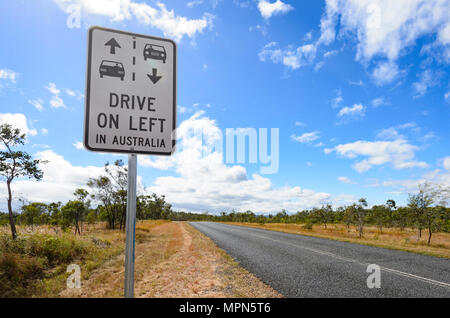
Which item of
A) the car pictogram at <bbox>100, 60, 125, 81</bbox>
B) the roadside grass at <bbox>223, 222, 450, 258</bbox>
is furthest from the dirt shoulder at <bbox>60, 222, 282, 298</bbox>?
the roadside grass at <bbox>223, 222, 450, 258</bbox>

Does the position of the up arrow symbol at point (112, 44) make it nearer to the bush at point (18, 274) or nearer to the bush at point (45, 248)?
the bush at point (18, 274)

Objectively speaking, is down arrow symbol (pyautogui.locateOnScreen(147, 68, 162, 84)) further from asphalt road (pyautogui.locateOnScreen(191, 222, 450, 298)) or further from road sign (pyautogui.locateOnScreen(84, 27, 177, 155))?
asphalt road (pyautogui.locateOnScreen(191, 222, 450, 298))

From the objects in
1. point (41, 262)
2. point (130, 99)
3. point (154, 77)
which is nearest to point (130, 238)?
point (130, 99)

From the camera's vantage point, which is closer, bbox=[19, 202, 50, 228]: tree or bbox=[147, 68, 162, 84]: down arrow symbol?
bbox=[147, 68, 162, 84]: down arrow symbol

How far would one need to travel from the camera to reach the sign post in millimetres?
1744

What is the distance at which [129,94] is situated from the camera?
1840 mm

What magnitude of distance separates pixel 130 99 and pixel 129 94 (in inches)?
1.5

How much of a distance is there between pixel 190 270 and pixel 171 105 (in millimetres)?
6706

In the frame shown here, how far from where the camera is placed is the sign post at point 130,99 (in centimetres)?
174

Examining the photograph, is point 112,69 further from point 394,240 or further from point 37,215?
point 37,215

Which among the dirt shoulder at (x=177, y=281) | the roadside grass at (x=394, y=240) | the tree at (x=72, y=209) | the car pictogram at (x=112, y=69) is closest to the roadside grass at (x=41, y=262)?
the dirt shoulder at (x=177, y=281)

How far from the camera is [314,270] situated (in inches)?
307
